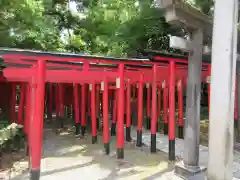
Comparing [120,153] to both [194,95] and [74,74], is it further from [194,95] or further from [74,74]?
[194,95]

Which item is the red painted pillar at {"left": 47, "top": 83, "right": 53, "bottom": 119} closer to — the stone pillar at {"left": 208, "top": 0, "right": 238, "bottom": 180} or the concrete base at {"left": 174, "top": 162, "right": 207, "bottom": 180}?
Result: the concrete base at {"left": 174, "top": 162, "right": 207, "bottom": 180}

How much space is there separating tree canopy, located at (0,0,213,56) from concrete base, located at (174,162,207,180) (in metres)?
3.93

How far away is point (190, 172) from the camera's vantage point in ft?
17.3

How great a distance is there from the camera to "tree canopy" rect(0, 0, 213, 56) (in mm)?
8758

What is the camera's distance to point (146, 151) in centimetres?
807

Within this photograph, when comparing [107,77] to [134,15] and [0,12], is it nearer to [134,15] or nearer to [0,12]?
[0,12]

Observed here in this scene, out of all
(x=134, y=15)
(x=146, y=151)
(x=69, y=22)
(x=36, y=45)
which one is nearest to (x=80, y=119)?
(x=36, y=45)

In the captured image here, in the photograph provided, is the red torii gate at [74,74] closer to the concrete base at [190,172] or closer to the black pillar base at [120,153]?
the black pillar base at [120,153]

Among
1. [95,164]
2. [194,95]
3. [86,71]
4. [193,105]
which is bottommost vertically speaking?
[95,164]

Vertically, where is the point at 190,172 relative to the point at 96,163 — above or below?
above

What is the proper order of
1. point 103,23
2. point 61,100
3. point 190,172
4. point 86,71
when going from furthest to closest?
point 103,23, point 61,100, point 86,71, point 190,172

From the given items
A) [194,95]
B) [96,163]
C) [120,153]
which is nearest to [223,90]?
[194,95]

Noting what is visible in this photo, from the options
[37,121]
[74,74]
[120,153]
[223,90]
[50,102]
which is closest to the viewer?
[223,90]

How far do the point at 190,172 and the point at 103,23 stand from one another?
10116 mm
